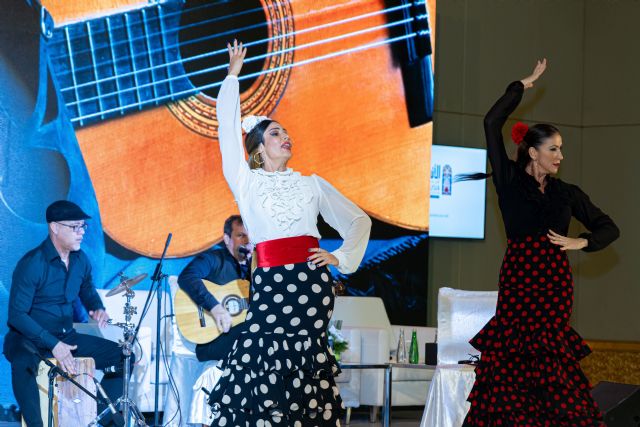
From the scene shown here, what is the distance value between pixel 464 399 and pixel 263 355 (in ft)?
6.27

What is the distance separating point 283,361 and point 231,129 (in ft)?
2.92

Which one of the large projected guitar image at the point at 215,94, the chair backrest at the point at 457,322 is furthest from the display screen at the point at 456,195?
the chair backrest at the point at 457,322

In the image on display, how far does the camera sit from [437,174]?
27.5 ft

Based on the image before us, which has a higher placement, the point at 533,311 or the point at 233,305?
the point at 533,311

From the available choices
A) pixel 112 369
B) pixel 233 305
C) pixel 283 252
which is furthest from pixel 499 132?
pixel 112 369

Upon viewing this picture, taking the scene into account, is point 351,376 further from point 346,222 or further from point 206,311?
point 346,222

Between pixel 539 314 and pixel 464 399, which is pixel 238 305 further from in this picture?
pixel 539 314

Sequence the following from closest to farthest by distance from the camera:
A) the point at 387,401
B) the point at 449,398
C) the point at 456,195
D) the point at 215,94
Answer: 1. the point at 449,398
2. the point at 387,401
3. the point at 215,94
4. the point at 456,195

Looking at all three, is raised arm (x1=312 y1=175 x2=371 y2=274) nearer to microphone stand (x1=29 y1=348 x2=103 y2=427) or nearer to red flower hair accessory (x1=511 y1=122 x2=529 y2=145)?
red flower hair accessory (x1=511 y1=122 x2=529 y2=145)

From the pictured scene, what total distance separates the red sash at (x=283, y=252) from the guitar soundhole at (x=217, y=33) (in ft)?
12.3

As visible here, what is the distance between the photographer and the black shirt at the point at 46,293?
4.96 m

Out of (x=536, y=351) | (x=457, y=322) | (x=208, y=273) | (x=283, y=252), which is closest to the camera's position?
(x=283, y=252)

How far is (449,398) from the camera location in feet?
15.8

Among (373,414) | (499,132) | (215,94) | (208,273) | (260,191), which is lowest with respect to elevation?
(373,414)
